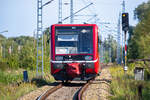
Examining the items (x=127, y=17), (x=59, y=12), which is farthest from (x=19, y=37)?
(x=127, y=17)

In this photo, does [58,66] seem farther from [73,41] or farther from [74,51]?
[73,41]

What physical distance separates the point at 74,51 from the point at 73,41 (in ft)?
1.72

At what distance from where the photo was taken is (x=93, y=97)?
11.4 metres

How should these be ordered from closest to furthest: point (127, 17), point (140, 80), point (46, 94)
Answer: point (46, 94)
point (140, 80)
point (127, 17)

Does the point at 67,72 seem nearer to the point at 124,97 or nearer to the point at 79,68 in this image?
the point at 79,68

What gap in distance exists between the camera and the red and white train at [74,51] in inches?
613

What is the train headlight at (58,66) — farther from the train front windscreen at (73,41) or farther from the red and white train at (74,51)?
the train front windscreen at (73,41)

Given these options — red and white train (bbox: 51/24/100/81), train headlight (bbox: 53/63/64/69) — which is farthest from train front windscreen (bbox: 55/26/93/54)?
train headlight (bbox: 53/63/64/69)

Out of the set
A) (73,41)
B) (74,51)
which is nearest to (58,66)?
(74,51)

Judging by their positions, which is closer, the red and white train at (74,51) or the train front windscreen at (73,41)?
the red and white train at (74,51)

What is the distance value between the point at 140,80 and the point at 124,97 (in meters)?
3.26

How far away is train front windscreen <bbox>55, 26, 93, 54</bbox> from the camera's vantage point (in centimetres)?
1570

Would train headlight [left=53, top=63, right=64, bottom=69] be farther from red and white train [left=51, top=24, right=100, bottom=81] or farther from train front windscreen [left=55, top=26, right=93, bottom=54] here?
train front windscreen [left=55, top=26, right=93, bottom=54]

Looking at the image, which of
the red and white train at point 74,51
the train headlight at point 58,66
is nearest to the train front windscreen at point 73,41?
the red and white train at point 74,51
